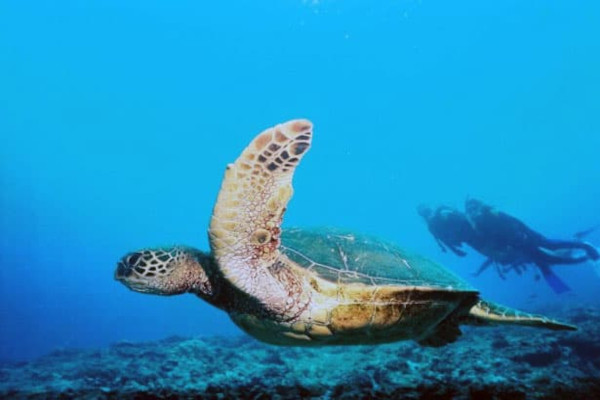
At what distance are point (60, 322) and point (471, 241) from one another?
65547 mm

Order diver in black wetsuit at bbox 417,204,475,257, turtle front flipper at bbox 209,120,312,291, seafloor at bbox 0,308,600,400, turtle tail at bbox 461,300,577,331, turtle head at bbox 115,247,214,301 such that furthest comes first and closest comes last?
diver in black wetsuit at bbox 417,204,475,257 → turtle tail at bbox 461,300,577,331 → seafloor at bbox 0,308,600,400 → turtle head at bbox 115,247,214,301 → turtle front flipper at bbox 209,120,312,291

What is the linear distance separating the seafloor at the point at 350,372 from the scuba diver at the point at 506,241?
199 centimetres

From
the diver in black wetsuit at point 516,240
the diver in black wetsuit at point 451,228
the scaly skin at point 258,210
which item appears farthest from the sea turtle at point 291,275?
the diver in black wetsuit at point 451,228

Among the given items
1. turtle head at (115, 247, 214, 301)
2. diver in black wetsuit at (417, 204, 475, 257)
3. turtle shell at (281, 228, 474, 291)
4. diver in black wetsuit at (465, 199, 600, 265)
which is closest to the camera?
turtle head at (115, 247, 214, 301)

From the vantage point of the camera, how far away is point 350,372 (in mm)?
4863

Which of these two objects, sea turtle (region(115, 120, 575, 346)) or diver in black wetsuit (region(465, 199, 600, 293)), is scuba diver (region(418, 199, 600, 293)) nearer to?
diver in black wetsuit (region(465, 199, 600, 293))

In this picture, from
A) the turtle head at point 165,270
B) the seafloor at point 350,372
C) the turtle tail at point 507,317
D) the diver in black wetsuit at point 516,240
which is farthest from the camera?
the diver in black wetsuit at point 516,240

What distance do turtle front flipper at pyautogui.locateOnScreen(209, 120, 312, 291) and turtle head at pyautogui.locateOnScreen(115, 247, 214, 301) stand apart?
71 cm

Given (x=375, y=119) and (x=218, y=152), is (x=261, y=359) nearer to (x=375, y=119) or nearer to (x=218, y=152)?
(x=375, y=119)

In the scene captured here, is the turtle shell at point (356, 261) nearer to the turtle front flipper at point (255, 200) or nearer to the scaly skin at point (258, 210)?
the scaly skin at point (258, 210)

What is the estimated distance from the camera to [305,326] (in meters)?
2.88

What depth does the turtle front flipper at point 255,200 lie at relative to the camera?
198 cm

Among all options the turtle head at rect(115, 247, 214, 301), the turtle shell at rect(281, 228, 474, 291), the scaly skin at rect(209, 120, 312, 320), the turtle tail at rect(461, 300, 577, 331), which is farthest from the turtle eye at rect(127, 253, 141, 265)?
the turtle tail at rect(461, 300, 577, 331)

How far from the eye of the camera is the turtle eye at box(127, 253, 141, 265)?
2718 millimetres
